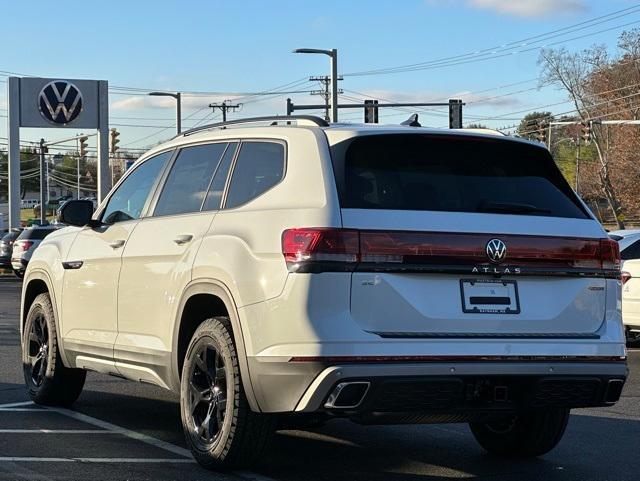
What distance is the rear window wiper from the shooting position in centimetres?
581

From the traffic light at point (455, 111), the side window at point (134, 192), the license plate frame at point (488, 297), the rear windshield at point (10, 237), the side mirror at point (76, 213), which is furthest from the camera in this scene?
the traffic light at point (455, 111)

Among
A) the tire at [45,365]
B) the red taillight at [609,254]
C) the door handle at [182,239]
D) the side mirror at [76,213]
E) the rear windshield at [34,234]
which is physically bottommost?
the tire at [45,365]

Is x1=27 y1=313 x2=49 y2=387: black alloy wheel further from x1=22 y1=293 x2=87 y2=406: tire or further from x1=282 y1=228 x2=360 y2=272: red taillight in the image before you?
x1=282 y1=228 x2=360 y2=272: red taillight

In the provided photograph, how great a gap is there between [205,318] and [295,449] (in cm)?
117

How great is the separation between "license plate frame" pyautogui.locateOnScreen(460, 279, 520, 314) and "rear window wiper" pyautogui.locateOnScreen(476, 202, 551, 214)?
16.0 inches

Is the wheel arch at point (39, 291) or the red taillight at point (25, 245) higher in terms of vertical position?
the wheel arch at point (39, 291)

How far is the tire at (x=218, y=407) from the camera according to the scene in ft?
19.0

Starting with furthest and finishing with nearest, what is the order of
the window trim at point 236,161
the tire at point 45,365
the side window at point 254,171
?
the tire at point 45,365, the side window at point 254,171, the window trim at point 236,161

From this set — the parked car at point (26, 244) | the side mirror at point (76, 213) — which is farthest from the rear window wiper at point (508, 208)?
the parked car at point (26, 244)

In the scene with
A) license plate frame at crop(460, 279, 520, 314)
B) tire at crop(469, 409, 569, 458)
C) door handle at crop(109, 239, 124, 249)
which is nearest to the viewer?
license plate frame at crop(460, 279, 520, 314)

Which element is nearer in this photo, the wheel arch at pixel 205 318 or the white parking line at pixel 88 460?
the wheel arch at pixel 205 318

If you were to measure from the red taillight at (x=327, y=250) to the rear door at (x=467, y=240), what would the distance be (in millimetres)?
52

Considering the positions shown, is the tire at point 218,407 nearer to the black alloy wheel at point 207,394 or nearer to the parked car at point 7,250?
the black alloy wheel at point 207,394

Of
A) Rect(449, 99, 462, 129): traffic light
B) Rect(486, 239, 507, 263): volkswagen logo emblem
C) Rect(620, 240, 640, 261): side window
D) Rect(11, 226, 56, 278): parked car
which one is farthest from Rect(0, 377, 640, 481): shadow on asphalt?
Rect(449, 99, 462, 129): traffic light
